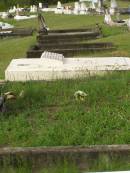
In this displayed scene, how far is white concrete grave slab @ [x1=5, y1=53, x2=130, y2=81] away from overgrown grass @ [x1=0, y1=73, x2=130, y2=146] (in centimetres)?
40

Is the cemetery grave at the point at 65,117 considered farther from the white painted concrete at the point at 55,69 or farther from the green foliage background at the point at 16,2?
the green foliage background at the point at 16,2

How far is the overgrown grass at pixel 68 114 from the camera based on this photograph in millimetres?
5266

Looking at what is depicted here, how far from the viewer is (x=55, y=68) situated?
8.72 meters

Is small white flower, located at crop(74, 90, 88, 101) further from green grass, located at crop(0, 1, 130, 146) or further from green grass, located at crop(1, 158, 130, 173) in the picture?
green grass, located at crop(1, 158, 130, 173)

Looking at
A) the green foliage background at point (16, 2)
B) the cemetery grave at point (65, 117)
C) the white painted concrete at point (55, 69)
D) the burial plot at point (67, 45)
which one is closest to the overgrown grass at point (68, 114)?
the cemetery grave at point (65, 117)

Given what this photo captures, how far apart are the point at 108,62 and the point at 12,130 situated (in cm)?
416

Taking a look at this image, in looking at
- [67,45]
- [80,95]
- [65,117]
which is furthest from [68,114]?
[67,45]

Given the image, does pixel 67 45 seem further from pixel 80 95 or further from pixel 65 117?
pixel 65 117

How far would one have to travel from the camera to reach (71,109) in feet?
21.4

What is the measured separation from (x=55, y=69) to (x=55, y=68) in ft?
0.17

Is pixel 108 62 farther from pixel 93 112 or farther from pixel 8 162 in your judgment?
pixel 8 162

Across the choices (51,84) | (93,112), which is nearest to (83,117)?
(93,112)

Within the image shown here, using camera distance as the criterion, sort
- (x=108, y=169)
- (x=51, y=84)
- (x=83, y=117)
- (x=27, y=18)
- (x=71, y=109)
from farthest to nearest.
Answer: (x=27, y=18)
(x=51, y=84)
(x=71, y=109)
(x=83, y=117)
(x=108, y=169)

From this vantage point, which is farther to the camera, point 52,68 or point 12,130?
point 52,68
